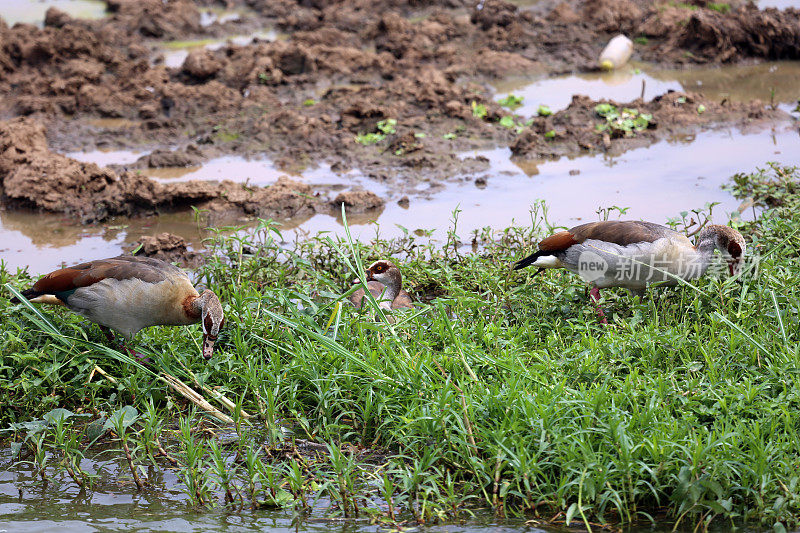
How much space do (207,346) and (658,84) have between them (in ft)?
27.9

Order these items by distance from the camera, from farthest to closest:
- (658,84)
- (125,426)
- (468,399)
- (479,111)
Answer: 1. (658,84)
2. (479,111)
3. (125,426)
4. (468,399)

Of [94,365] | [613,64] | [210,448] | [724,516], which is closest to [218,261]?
[94,365]

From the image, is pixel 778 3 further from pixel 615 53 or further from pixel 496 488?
pixel 496 488

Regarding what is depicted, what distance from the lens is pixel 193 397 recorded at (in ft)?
16.7

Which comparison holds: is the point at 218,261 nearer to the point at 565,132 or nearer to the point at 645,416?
the point at 645,416

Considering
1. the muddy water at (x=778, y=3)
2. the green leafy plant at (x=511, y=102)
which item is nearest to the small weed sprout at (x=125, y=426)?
the green leafy plant at (x=511, y=102)

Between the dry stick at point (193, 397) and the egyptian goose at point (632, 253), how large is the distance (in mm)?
2378

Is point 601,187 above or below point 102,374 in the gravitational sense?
above

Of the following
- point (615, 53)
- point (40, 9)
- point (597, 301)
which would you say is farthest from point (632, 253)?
point (40, 9)

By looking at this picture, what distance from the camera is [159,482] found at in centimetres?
460

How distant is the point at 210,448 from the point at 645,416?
2443mm

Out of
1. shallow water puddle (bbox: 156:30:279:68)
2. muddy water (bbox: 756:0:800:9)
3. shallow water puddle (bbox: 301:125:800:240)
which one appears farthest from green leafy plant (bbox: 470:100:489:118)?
muddy water (bbox: 756:0:800:9)

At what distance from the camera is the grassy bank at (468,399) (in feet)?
13.5

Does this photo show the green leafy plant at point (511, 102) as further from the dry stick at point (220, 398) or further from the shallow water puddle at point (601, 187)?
the dry stick at point (220, 398)
